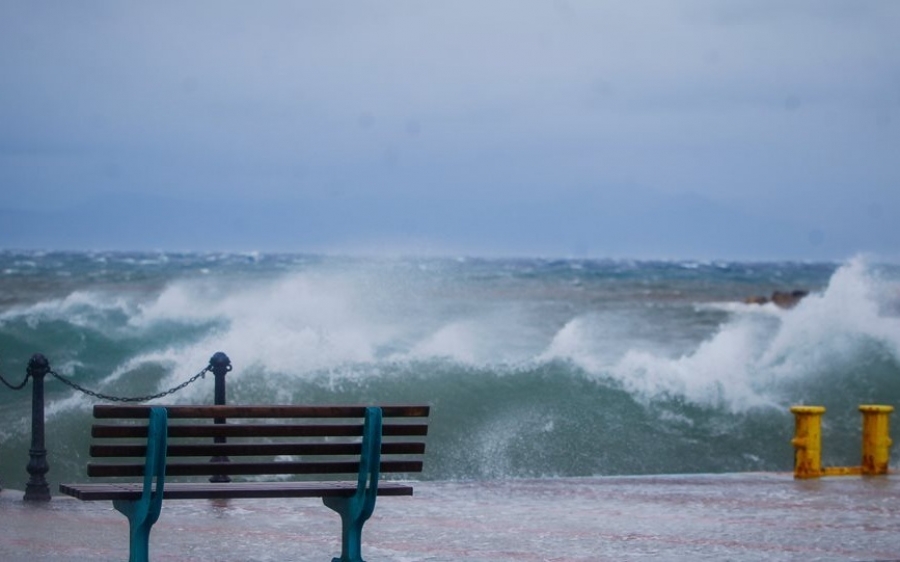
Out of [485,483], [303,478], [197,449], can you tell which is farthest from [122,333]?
[197,449]

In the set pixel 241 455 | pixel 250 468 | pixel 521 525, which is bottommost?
pixel 521 525

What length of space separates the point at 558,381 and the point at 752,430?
2939 millimetres

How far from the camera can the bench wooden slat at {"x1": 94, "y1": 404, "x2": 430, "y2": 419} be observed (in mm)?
7469

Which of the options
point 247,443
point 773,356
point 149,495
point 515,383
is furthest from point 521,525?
point 773,356

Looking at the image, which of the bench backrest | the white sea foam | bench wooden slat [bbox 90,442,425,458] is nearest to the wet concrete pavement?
the bench backrest

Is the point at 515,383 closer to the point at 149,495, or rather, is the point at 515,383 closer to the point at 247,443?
the point at 247,443

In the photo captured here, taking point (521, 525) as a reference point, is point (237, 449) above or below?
above

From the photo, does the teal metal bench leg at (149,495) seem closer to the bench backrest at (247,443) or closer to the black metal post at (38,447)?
the bench backrest at (247,443)

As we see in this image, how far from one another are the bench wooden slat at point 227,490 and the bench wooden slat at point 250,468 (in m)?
0.08

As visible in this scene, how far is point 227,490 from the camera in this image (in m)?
7.77

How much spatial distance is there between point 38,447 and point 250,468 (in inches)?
153

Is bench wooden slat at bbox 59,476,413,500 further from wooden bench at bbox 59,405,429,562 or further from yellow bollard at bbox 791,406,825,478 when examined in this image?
yellow bollard at bbox 791,406,825,478

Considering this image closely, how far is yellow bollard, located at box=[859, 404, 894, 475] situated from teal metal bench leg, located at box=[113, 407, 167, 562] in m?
7.89

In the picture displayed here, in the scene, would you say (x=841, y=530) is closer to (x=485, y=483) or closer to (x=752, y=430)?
(x=485, y=483)
